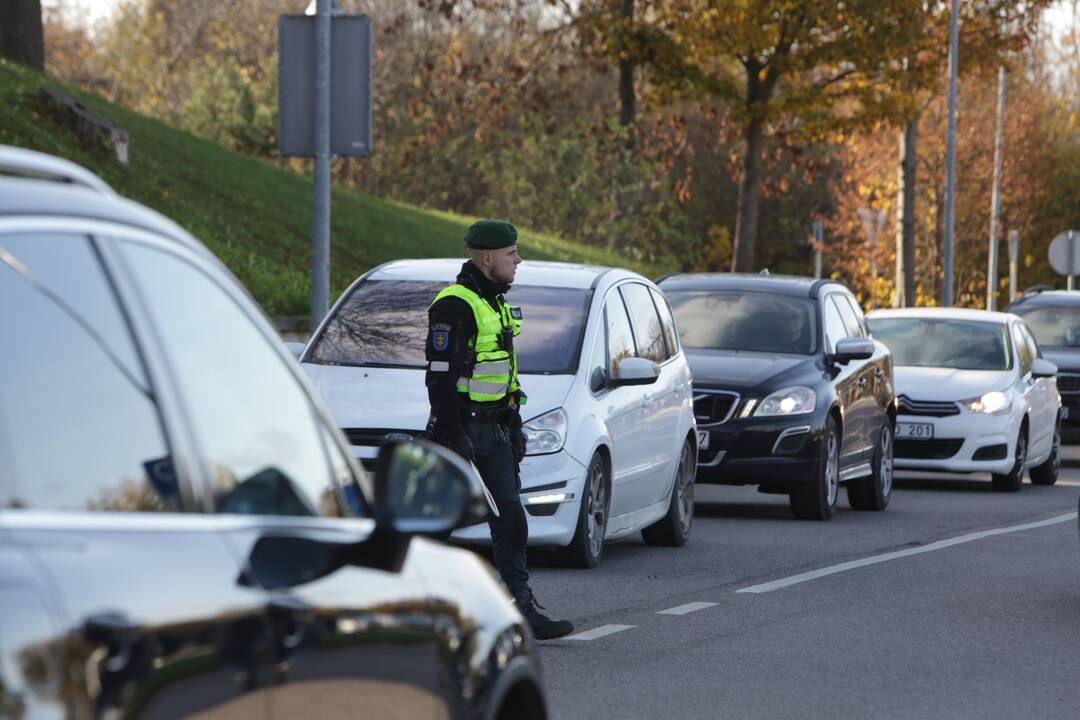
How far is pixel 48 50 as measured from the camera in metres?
77.6

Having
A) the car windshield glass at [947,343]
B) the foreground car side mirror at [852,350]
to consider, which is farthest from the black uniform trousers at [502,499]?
the car windshield glass at [947,343]

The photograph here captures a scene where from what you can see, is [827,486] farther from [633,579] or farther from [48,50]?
[48,50]

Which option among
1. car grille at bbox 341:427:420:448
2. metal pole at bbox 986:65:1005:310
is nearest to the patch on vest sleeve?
car grille at bbox 341:427:420:448

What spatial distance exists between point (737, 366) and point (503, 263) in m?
7.14

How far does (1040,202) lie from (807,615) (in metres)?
63.8

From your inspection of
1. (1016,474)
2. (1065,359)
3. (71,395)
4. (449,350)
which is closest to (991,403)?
(1016,474)

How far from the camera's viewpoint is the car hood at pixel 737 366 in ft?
51.9

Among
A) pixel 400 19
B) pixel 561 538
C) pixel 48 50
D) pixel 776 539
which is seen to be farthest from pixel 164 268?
pixel 48 50

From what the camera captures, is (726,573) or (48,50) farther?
(48,50)

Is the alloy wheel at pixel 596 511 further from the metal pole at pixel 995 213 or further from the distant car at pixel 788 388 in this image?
the metal pole at pixel 995 213

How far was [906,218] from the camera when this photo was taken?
4031 centimetres

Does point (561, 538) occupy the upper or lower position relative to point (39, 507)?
lower

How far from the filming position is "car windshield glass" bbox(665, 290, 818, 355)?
16.7m

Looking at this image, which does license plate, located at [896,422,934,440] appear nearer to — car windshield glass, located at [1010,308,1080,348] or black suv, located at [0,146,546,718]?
car windshield glass, located at [1010,308,1080,348]
